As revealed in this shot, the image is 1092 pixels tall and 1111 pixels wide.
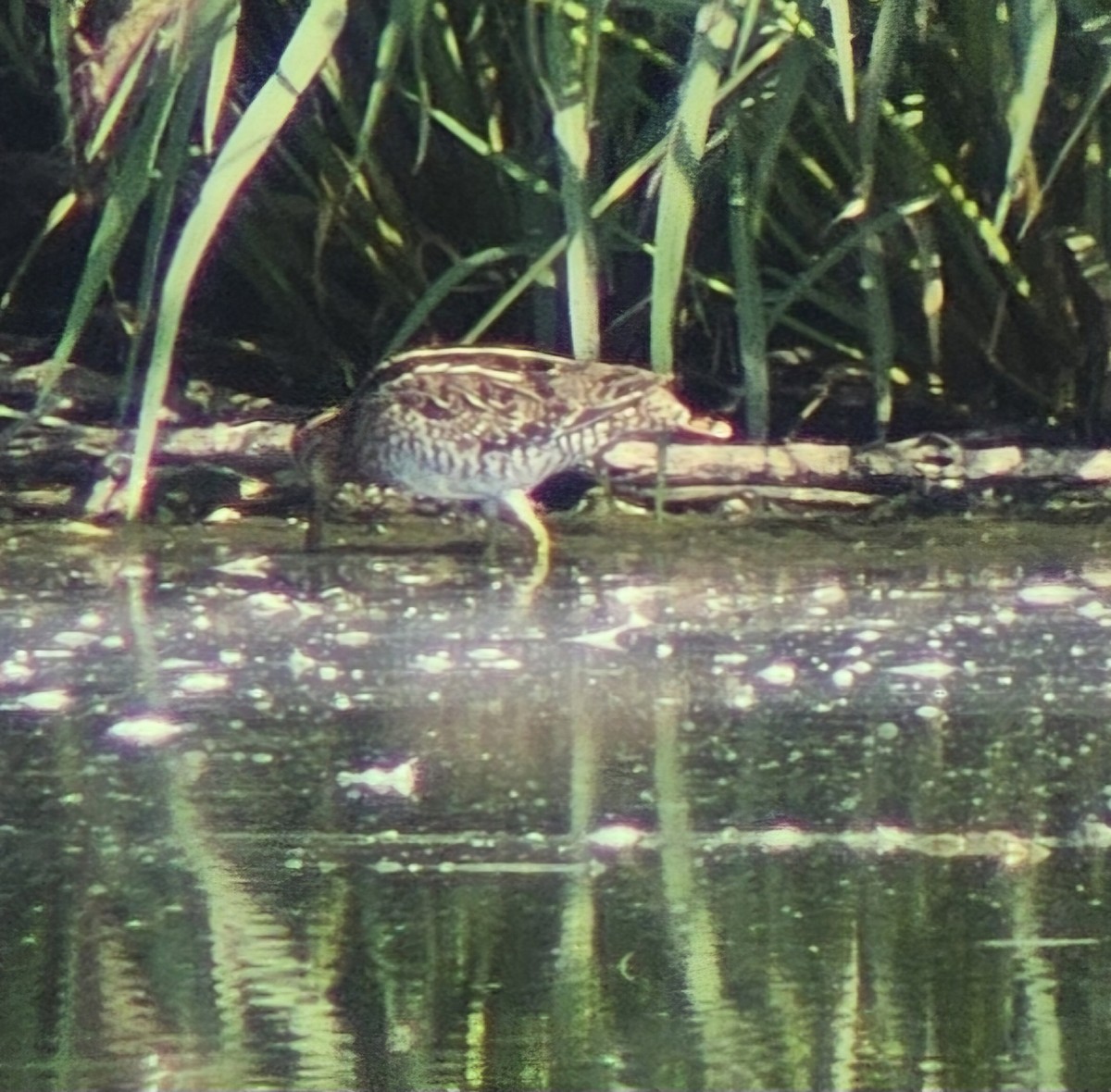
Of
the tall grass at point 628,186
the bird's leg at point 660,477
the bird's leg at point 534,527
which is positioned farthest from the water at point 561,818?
the tall grass at point 628,186

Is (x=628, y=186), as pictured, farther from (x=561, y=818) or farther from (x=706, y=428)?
(x=561, y=818)

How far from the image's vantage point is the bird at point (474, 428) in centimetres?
331

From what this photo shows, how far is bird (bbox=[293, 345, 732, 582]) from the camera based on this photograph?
331cm

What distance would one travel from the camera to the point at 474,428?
336 cm

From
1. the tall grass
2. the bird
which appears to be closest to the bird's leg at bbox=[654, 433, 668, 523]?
the bird

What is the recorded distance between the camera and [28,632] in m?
2.70

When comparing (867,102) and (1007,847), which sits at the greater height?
(867,102)

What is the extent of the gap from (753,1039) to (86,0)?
91.1 inches

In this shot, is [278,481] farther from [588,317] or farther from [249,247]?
[588,317]

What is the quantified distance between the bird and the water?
0.25 m

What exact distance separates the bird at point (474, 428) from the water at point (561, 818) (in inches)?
9.8

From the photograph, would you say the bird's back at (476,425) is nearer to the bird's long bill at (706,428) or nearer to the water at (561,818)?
the bird's long bill at (706,428)

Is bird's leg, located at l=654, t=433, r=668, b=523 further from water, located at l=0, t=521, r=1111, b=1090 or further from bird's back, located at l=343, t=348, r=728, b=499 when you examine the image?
water, located at l=0, t=521, r=1111, b=1090

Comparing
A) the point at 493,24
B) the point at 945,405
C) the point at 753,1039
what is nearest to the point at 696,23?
the point at 493,24
